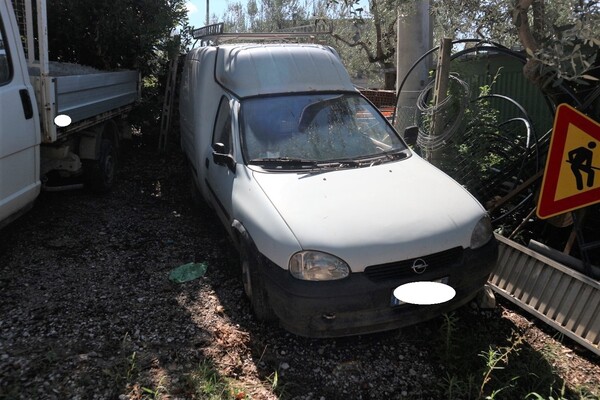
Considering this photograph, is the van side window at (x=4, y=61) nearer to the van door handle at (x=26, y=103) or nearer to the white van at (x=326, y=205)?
the van door handle at (x=26, y=103)

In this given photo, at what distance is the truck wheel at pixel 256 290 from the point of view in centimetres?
334

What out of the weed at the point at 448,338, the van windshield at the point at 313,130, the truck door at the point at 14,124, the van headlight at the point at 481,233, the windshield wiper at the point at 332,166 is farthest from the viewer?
the van windshield at the point at 313,130

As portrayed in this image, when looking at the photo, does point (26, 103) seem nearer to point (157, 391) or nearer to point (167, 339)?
point (167, 339)

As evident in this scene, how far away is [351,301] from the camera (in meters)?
2.94

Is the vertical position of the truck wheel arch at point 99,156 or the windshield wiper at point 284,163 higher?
the windshield wiper at point 284,163

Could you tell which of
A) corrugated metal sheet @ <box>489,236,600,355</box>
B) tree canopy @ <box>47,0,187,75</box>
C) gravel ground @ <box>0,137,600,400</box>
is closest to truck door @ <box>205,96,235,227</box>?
gravel ground @ <box>0,137,600,400</box>

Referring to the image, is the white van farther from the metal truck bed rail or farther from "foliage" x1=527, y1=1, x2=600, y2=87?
the metal truck bed rail

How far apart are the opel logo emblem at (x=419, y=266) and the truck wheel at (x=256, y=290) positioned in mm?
1030

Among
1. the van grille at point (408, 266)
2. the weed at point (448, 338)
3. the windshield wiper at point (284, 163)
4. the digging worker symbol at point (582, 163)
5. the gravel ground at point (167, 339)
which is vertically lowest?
the gravel ground at point (167, 339)

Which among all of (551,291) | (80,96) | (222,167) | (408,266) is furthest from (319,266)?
(80,96)

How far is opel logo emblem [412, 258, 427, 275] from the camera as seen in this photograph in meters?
3.05

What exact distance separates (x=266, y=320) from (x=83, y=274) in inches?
72.9

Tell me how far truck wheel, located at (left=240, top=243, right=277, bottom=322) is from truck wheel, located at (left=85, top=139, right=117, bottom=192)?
3.29 m

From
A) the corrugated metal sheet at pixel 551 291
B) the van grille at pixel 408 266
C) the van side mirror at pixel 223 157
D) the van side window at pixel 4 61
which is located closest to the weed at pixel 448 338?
the van grille at pixel 408 266
